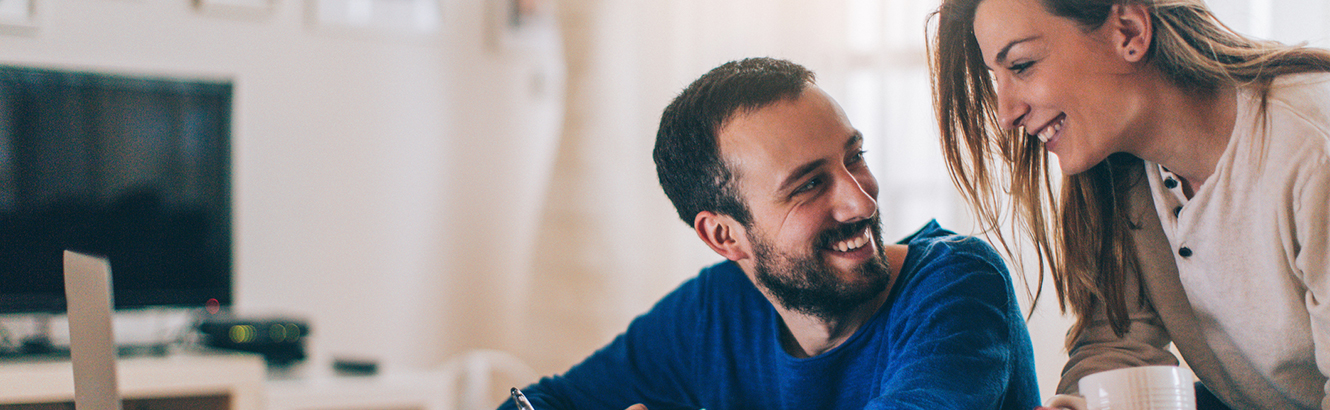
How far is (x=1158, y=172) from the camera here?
1.04m

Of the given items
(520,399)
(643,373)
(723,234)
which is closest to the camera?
(520,399)

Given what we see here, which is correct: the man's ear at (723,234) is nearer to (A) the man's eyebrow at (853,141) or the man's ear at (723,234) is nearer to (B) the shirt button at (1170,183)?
(A) the man's eyebrow at (853,141)

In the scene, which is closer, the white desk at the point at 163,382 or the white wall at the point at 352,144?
the white desk at the point at 163,382

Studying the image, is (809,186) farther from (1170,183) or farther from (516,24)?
(516,24)

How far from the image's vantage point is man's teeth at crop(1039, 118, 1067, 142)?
38.4 inches

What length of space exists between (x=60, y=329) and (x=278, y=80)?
880 mm

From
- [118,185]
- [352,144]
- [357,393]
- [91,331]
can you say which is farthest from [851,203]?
[352,144]

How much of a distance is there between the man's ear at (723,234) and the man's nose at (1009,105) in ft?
1.07

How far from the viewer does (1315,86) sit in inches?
35.2

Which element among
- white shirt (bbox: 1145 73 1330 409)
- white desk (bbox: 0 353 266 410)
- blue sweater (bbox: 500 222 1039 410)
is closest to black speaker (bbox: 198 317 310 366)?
white desk (bbox: 0 353 266 410)

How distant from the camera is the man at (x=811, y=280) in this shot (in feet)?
3.03

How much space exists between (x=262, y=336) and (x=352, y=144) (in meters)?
0.75

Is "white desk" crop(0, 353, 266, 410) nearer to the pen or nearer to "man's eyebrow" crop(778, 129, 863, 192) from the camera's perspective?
the pen

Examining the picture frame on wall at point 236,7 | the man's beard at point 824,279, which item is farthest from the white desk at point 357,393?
the man's beard at point 824,279
